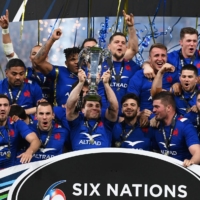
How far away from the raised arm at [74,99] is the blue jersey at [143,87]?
0.79 meters

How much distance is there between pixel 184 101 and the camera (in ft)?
24.7

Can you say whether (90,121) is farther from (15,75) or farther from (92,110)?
(15,75)

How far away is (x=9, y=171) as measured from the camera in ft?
21.5

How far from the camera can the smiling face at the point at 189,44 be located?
25.8 feet

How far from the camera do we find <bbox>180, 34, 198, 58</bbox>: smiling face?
7.86 m

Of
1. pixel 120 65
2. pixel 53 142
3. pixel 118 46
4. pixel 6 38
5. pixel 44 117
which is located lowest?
pixel 53 142

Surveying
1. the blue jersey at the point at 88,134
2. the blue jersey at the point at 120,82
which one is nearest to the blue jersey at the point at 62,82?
the blue jersey at the point at 120,82

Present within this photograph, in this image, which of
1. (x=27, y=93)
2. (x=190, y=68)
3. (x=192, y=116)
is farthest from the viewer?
(x=27, y=93)

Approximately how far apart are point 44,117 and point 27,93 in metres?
0.74

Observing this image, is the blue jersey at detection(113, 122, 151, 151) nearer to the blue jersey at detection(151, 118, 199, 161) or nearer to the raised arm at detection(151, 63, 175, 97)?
the blue jersey at detection(151, 118, 199, 161)

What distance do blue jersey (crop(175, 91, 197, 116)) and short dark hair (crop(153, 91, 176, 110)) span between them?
0.75ft

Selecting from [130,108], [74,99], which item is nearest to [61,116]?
[74,99]

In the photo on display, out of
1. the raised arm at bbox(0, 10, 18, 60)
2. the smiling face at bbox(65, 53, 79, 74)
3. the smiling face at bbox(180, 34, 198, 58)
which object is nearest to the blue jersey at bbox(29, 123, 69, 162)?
the smiling face at bbox(65, 53, 79, 74)

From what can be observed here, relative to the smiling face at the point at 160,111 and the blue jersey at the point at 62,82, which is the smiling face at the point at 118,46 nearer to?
the blue jersey at the point at 62,82
